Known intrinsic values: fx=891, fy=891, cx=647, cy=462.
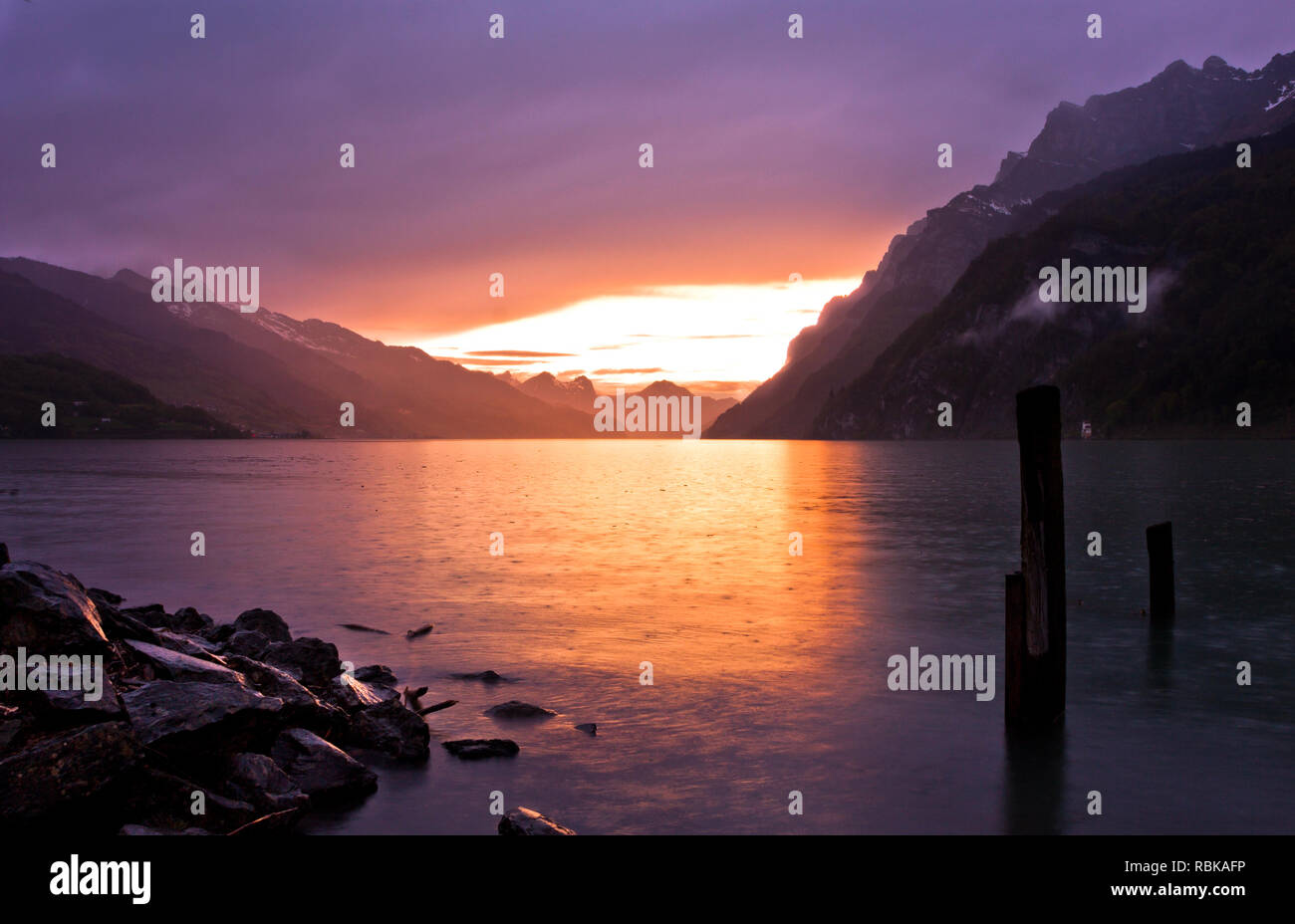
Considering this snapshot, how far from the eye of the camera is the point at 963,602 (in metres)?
27.9

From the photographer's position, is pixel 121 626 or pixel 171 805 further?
pixel 121 626

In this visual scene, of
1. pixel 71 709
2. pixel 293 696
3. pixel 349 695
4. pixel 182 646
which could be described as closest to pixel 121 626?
pixel 182 646

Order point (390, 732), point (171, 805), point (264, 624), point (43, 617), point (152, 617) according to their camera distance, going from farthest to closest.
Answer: point (152, 617), point (264, 624), point (390, 732), point (43, 617), point (171, 805)

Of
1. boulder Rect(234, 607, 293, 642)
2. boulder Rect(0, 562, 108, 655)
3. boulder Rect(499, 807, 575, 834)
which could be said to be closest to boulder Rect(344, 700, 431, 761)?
boulder Rect(499, 807, 575, 834)

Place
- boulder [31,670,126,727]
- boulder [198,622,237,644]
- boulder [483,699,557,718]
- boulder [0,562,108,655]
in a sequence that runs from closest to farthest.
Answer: boulder [31,670,126,727], boulder [0,562,108,655], boulder [483,699,557,718], boulder [198,622,237,644]

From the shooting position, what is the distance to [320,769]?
39.7 feet

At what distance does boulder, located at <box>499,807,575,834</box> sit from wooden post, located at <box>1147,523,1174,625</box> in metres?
20.0

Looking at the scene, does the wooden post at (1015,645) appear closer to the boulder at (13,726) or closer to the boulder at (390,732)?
the boulder at (390,732)

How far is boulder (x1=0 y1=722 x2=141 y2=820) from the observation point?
9.24 m

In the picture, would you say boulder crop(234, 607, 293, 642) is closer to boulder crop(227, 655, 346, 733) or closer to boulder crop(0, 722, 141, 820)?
boulder crop(227, 655, 346, 733)

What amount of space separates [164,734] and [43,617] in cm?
310

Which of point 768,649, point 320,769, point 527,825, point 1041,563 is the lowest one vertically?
point 768,649

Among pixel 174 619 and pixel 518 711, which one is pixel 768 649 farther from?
pixel 174 619
